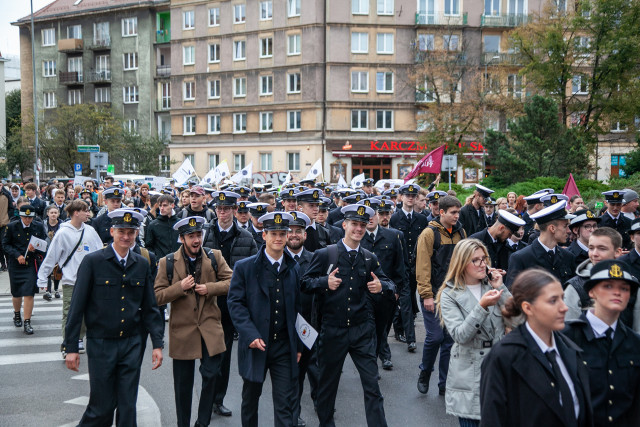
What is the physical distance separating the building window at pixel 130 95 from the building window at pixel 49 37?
10260 millimetres

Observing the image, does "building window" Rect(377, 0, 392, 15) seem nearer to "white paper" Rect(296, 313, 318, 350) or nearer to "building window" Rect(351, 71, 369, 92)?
"building window" Rect(351, 71, 369, 92)

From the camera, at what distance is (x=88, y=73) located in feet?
210

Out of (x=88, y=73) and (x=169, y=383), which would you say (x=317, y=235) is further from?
(x=88, y=73)

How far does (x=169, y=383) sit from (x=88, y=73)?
202 ft

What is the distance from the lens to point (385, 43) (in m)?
50.6

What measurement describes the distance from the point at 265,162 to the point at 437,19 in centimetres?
1776

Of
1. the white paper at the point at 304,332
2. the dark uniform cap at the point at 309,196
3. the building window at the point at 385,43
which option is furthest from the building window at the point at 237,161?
the white paper at the point at 304,332

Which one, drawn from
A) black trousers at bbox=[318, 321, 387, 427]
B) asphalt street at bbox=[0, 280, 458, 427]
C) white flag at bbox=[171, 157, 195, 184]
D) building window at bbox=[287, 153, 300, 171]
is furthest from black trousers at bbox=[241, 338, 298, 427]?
building window at bbox=[287, 153, 300, 171]

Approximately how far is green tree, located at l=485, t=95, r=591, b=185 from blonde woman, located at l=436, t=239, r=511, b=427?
1706 cm

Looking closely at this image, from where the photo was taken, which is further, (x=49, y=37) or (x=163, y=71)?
(x=49, y=37)

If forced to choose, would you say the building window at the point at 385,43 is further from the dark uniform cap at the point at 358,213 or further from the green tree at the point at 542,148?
the dark uniform cap at the point at 358,213

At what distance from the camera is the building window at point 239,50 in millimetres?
53344

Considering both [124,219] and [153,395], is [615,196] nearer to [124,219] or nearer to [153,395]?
[153,395]

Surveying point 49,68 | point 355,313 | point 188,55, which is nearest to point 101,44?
point 49,68
